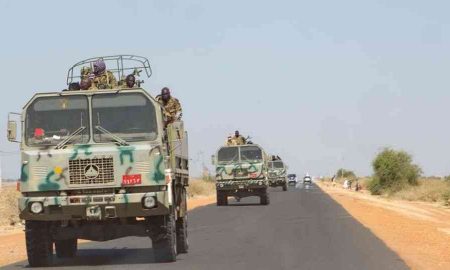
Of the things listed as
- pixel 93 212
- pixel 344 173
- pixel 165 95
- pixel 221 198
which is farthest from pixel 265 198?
pixel 344 173

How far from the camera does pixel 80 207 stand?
12.4 metres

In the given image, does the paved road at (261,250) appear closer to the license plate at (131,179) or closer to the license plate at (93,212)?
the license plate at (93,212)

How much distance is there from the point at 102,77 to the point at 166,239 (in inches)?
142

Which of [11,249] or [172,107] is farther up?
[172,107]

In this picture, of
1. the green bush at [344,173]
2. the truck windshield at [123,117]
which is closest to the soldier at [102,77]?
the truck windshield at [123,117]

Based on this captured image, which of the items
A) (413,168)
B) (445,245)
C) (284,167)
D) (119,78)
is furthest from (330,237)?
(413,168)

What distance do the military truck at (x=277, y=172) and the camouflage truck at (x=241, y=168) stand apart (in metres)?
26.1

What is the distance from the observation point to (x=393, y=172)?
248 ft

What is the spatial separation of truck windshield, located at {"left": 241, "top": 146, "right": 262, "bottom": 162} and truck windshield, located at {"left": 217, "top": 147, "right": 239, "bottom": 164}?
0.32 m

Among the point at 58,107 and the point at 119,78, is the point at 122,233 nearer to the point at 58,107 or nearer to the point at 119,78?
the point at 58,107

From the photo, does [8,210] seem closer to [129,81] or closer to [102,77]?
[102,77]

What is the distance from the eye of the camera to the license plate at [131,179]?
40.8 ft

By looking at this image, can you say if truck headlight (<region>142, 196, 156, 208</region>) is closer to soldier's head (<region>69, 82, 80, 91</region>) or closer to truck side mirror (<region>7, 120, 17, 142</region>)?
truck side mirror (<region>7, 120, 17, 142</region>)

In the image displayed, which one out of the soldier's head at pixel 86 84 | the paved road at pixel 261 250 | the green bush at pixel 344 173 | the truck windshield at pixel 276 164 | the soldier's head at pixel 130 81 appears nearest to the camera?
the paved road at pixel 261 250
